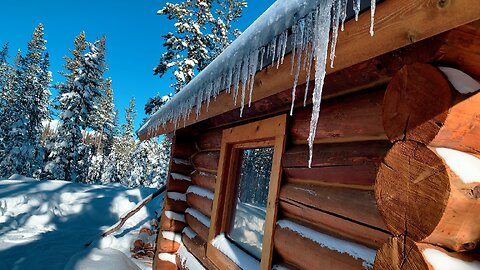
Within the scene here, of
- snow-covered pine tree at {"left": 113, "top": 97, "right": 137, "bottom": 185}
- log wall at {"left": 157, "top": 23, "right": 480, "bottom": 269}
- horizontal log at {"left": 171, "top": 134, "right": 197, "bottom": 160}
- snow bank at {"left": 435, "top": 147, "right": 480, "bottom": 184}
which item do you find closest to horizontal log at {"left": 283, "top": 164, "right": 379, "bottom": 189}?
log wall at {"left": 157, "top": 23, "right": 480, "bottom": 269}

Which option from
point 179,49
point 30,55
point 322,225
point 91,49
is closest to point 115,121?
point 30,55

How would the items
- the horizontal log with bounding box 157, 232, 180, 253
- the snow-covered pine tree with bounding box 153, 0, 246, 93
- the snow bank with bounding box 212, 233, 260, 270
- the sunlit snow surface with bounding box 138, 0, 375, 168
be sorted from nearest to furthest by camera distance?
the sunlit snow surface with bounding box 138, 0, 375, 168
the snow bank with bounding box 212, 233, 260, 270
the horizontal log with bounding box 157, 232, 180, 253
the snow-covered pine tree with bounding box 153, 0, 246, 93

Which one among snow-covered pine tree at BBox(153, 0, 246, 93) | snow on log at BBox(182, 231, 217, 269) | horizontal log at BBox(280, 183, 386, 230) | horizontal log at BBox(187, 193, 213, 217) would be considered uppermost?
snow-covered pine tree at BBox(153, 0, 246, 93)

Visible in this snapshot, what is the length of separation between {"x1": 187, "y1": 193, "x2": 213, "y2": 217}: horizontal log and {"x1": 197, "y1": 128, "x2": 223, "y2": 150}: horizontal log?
76 cm

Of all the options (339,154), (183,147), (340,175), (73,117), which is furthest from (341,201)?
(73,117)

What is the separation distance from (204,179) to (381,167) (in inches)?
146

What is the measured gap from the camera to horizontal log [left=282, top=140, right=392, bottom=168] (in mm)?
1683

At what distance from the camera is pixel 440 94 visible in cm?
105

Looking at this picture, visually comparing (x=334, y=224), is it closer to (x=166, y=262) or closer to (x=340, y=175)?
(x=340, y=175)

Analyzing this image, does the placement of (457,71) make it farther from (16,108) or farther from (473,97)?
(16,108)

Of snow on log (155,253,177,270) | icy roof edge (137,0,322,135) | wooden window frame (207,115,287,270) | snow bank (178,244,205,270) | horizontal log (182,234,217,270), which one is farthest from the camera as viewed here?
snow on log (155,253,177,270)

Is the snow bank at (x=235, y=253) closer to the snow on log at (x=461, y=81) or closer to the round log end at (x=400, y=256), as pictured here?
the round log end at (x=400, y=256)

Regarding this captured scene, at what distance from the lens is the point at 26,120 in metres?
21.7

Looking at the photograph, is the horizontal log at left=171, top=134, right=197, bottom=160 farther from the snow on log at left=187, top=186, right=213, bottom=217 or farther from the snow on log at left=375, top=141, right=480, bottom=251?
the snow on log at left=375, top=141, right=480, bottom=251
